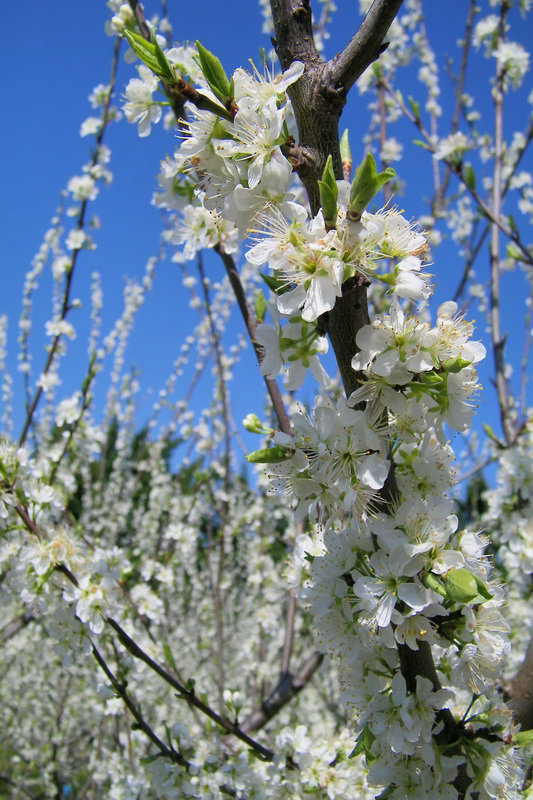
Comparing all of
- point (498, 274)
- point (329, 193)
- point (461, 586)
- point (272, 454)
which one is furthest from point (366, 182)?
point (498, 274)

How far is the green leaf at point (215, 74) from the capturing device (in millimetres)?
982

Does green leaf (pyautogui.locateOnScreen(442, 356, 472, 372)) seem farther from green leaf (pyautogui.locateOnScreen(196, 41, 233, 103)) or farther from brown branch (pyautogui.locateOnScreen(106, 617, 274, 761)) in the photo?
brown branch (pyautogui.locateOnScreen(106, 617, 274, 761))

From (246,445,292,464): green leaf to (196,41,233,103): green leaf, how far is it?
0.64 meters

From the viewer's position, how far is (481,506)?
57.4 feet

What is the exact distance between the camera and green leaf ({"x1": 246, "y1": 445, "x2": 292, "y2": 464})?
42.7 inches

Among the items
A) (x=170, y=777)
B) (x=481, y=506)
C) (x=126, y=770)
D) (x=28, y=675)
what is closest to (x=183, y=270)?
(x=126, y=770)

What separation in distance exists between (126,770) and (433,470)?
2.79 m

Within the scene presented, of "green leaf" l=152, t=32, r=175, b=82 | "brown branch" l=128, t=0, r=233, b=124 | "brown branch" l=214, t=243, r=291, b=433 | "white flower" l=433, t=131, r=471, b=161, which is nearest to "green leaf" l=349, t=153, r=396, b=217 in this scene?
"brown branch" l=128, t=0, r=233, b=124

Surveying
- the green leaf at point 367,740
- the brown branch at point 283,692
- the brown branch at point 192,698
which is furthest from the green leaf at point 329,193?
the brown branch at point 283,692

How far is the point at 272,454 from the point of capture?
109 cm

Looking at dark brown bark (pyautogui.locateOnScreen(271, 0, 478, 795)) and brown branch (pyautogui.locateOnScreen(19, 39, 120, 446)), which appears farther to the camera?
brown branch (pyautogui.locateOnScreen(19, 39, 120, 446))

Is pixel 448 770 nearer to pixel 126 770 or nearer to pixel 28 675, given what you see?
pixel 126 770

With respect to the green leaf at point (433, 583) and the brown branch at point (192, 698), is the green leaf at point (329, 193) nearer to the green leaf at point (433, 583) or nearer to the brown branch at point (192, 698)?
the green leaf at point (433, 583)

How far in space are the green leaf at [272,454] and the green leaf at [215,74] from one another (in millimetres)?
642
